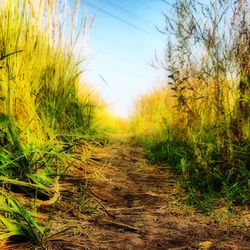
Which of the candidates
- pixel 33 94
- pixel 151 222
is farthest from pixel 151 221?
pixel 33 94

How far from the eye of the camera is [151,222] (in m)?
2.16

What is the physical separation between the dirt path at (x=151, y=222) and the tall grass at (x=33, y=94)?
319 millimetres

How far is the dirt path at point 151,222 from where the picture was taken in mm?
1824

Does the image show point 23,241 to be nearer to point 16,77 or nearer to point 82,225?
point 82,225

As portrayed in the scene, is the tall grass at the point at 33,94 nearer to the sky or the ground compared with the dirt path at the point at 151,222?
nearer to the sky

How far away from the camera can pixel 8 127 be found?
2.42m

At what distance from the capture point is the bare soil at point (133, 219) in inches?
71.6

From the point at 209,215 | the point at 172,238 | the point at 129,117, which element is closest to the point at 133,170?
the point at 209,215

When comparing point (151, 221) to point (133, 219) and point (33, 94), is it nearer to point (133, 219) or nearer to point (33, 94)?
point (133, 219)

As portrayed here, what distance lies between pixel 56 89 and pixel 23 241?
185cm

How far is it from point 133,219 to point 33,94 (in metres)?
1.13

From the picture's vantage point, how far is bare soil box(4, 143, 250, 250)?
5.96 feet

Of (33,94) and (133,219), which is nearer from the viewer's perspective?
(133,219)

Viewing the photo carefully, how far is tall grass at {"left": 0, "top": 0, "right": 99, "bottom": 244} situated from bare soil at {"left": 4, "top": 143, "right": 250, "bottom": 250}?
0.16 meters
